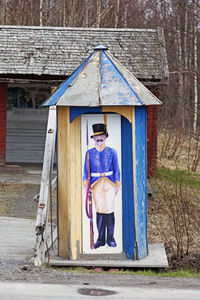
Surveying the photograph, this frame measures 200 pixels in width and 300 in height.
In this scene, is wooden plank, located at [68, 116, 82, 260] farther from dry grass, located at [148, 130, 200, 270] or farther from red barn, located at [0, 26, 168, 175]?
red barn, located at [0, 26, 168, 175]

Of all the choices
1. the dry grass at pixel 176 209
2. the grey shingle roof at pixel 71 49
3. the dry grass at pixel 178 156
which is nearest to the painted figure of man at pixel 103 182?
the dry grass at pixel 176 209

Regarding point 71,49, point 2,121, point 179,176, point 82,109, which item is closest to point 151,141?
point 179,176

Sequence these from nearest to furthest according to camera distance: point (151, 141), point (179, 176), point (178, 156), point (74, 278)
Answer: point (74, 278), point (151, 141), point (179, 176), point (178, 156)

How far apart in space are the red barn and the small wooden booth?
8.03m

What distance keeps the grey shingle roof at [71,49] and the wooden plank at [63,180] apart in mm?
8459

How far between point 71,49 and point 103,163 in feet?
31.9

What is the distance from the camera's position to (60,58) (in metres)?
16.2

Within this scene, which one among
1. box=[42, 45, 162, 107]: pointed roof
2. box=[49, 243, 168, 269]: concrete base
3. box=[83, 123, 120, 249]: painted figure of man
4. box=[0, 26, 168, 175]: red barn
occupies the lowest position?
box=[49, 243, 168, 269]: concrete base

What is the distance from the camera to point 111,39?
1700 centimetres

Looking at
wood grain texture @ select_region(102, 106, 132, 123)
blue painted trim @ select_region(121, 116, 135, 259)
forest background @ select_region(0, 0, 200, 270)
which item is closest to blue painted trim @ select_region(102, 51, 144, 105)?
wood grain texture @ select_region(102, 106, 132, 123)

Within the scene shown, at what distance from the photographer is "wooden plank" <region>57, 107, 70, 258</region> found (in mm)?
7281

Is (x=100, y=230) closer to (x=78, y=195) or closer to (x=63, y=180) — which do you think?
(x=78, y=195)

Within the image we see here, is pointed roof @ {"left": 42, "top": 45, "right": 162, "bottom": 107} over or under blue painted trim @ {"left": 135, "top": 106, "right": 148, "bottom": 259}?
over

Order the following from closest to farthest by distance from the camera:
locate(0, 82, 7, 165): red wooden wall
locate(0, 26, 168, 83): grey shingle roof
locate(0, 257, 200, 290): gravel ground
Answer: locate(0, 257, 200, 290): gravel ground → locate(0, 26, 168, 83): grey shingle roof → locate(0, 82, 7, 165): red wooden wall
